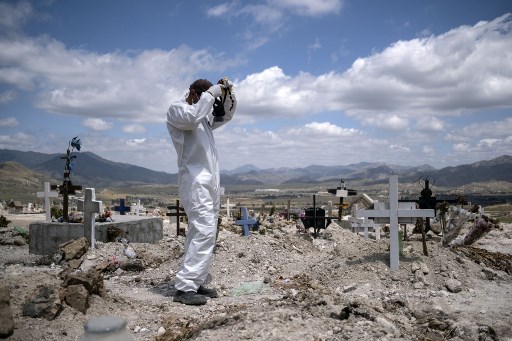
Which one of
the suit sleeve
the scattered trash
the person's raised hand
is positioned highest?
the person's raised hand

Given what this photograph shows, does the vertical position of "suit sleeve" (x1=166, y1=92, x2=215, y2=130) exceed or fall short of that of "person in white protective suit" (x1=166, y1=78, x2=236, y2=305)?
it exceeds it

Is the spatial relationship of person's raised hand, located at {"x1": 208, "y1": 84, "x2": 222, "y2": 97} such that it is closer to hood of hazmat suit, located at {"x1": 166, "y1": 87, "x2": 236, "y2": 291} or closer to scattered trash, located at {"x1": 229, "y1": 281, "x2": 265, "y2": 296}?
hood of hazmat suit, located at {"x1": 166, "y1": 87, "x2": 236, "y2": 291}

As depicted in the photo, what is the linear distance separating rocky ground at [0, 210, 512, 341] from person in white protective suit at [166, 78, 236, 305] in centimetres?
35

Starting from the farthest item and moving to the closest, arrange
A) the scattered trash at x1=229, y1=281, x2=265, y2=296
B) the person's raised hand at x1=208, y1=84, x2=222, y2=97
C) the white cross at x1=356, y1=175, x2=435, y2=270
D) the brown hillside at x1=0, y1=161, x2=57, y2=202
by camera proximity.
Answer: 1. the brown hillside at x1=0, y1=161, x2=57, y2=202
2. the white cross at x1=356, y1=175, x2=435, y2=270
3. the scattered trash at x1=229, y1=281, x2=265, y2=296
4. the person's raised hand at x1=208, y1=84, x2=222, y2=97

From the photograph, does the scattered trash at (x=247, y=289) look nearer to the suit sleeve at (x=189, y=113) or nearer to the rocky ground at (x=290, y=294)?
the rocky ground at (x=290, y=294)

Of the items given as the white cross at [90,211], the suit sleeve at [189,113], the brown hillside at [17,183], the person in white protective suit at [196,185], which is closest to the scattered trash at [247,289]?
the person in white protective suit at [196,185]

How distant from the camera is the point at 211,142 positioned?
6691mm

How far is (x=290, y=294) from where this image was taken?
6.05m

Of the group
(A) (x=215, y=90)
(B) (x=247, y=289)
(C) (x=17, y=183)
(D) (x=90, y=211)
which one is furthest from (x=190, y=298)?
(C) (x=17, y=183)

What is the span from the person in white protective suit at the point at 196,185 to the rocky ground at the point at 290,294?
35 centimetres

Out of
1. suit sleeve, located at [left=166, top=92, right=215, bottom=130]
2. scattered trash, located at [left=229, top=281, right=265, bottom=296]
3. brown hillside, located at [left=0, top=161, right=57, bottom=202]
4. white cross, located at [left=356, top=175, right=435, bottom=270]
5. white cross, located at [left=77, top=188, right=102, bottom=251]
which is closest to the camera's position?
suit sleeve, located at [left=166, top=92, right=215, bottom=130]

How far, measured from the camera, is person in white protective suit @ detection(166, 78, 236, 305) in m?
6.20

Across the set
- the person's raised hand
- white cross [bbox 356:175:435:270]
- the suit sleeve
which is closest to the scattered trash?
white cross [bbox 356:175:435:270]

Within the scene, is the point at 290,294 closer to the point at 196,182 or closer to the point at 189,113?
the point at 196,182
